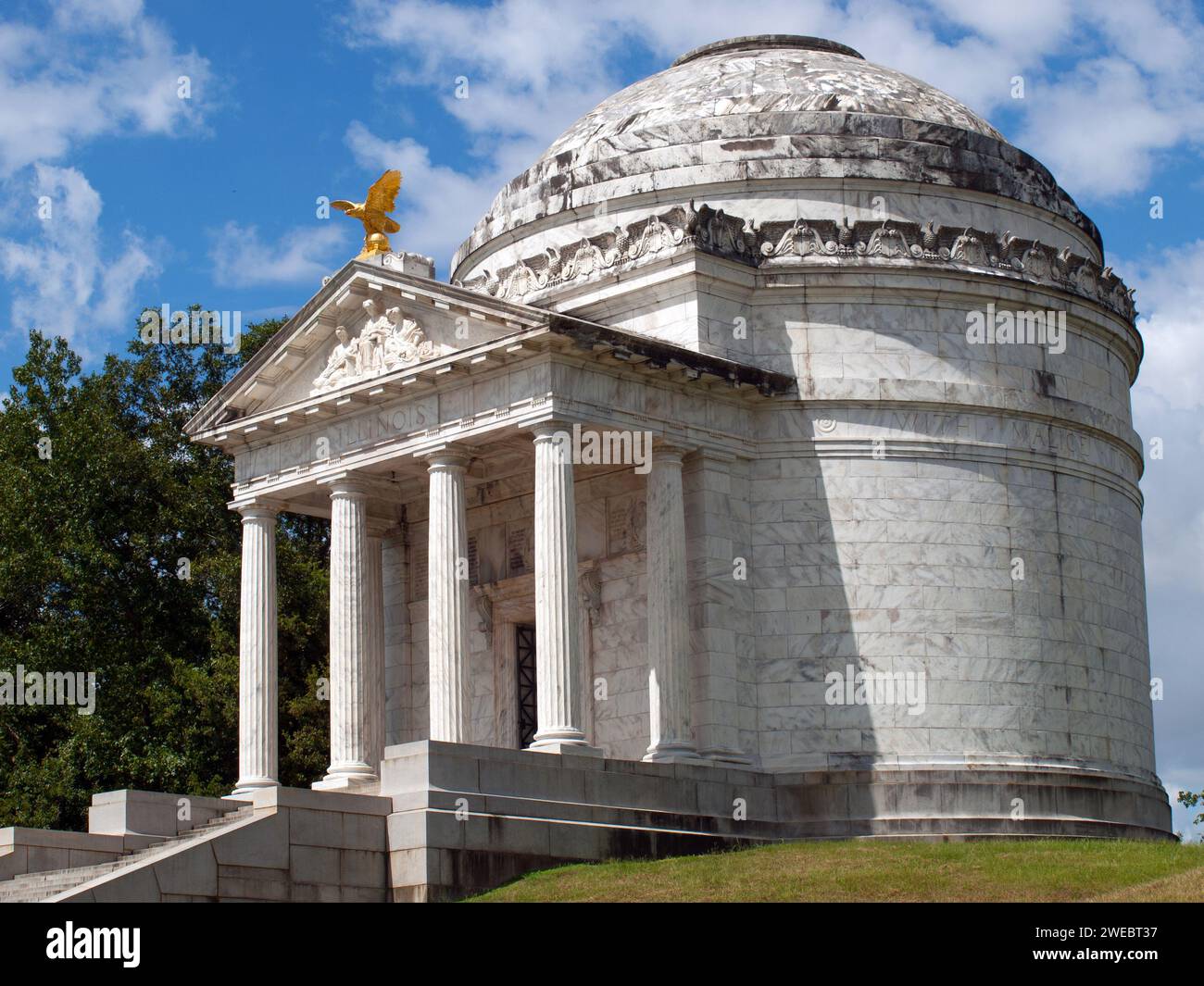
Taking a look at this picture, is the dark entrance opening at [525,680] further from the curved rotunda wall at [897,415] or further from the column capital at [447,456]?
the curved rotunda wall at [897,415]

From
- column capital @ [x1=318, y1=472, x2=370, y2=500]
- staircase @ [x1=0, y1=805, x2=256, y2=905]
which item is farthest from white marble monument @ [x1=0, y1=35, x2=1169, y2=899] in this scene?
staircase @ [x1=0, y1=805, x2=256, y2=905]

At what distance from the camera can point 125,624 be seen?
57.6 m

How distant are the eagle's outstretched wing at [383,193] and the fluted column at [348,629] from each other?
546 centimetres

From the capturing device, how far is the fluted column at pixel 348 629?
132 feet

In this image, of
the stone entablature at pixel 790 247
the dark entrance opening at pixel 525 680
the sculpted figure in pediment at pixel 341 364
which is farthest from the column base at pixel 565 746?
the stone entablature at pixel 790 247

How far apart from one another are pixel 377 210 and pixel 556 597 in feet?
30.8

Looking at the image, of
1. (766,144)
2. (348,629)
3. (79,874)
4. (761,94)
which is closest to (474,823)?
(79,874)

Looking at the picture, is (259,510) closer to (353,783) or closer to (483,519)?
(483,519)

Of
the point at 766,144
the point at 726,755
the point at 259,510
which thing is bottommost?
the point at 726,755

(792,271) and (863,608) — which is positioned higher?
(792,271)

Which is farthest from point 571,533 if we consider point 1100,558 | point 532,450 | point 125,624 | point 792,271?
point 125,624

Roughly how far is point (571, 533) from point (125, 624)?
2380 cm

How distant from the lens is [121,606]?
188 ft
